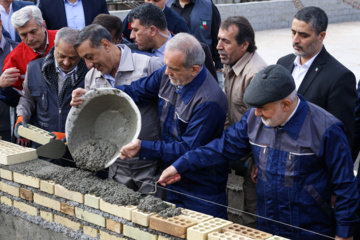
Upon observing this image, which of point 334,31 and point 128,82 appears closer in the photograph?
point 128,82

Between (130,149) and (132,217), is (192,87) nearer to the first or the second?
(130,149)

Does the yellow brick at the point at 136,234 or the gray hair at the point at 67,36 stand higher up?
the gray hair at the point at 67,36

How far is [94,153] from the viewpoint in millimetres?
4316

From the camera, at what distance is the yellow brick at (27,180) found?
14.5 feet

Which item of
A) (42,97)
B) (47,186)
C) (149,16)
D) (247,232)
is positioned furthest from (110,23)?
(247,232)

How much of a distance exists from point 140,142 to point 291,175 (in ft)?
3.64

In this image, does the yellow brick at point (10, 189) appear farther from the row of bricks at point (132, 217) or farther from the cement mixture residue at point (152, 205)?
the cement mixture residue at point (152, 205)

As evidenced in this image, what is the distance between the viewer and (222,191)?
4.25 metres

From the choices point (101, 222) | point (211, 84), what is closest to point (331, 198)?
point (211, 84)

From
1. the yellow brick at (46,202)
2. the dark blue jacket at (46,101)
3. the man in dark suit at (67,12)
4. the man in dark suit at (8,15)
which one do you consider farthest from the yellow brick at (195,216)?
the man in dark suit at (8,15)

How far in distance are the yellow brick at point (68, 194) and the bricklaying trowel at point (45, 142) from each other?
398 millimetres

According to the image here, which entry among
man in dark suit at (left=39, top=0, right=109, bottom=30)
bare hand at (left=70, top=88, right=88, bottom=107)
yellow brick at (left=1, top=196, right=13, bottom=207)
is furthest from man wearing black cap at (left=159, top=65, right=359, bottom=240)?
man in dark suit at (left=39, top=0, right=109, bottom=30)

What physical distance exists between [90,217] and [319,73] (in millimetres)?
2058

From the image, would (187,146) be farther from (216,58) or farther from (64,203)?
(216,58)
